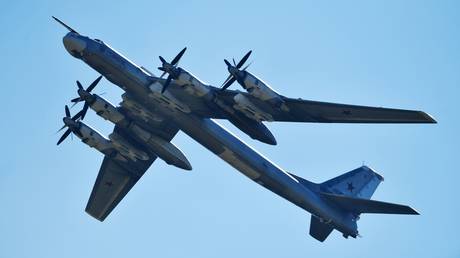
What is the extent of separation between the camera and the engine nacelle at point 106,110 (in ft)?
146

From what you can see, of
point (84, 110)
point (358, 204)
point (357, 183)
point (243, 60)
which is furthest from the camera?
point (357, 183)

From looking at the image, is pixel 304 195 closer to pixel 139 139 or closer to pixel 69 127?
pixel 139 139

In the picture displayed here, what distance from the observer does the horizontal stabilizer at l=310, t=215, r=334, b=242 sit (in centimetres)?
4891

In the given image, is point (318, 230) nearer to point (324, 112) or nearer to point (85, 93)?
point (324, 112)

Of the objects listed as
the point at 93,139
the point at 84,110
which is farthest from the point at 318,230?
the point at 84,110

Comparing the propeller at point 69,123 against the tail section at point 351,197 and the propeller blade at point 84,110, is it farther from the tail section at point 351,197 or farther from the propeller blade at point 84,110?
the tail section at point 351,197

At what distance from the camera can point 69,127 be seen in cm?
4591

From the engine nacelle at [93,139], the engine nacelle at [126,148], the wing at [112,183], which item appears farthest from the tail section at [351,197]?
the engine nacelle at [93,139]

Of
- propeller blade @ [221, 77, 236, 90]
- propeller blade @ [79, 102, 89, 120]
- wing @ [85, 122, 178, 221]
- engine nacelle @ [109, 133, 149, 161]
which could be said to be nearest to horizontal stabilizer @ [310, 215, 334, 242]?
wing @ [85, 122, 178, 221]

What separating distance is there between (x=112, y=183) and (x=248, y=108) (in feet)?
52.6

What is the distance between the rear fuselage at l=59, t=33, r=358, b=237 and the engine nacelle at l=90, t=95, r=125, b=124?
7.48ft

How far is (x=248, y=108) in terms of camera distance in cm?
4116

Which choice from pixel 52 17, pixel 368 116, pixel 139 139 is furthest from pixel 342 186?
pixel 52 17

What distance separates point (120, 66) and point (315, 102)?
11695 mm
